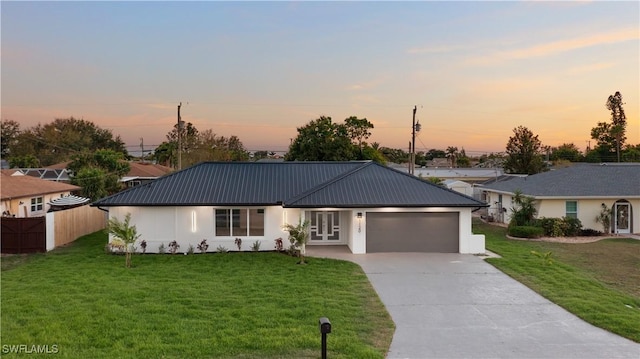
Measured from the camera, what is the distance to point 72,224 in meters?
20.7

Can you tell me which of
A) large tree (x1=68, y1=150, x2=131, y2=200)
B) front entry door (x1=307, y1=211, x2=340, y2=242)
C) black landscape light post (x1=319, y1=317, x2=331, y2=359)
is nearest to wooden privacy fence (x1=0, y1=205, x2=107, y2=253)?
large tree (x1=68, y1=150, x2=131, y2=200)

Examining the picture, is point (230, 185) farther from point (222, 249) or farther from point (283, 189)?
point (222, 249)

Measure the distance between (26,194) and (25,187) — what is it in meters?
2.11

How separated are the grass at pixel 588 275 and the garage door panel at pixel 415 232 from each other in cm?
211

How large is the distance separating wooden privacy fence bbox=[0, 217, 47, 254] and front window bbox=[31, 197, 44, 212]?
820cm

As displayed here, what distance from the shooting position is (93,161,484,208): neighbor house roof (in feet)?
56.3

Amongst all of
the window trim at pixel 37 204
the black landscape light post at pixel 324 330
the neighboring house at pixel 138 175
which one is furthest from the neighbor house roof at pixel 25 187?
the black landscape light post at pixel 324 330

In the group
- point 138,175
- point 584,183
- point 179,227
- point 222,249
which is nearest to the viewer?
point 222,249

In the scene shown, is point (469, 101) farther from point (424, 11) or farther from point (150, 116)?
point (150, 116)

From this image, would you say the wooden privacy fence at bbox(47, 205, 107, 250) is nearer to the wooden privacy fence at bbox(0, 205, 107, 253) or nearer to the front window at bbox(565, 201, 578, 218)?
the wooden privacy fence at bbox(0, 205, 107, 253)

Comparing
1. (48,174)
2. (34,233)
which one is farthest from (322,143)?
(34,233)

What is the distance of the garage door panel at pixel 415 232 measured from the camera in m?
17.5

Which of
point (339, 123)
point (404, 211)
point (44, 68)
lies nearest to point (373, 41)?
point (404, 211)

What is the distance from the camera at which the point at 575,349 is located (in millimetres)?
7500
